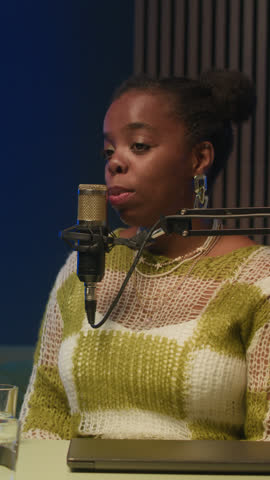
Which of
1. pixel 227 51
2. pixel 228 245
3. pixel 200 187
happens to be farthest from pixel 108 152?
pixel 227 51

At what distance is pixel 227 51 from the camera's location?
12.0 feet

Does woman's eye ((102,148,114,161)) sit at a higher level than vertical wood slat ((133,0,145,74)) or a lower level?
lower

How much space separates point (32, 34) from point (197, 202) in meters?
2.24

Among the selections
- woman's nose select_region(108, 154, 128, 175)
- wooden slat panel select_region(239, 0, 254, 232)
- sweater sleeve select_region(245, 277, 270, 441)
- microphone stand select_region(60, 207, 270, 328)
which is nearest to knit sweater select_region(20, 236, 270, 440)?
sweater sleeve select_region(245, 277, 270, 441)

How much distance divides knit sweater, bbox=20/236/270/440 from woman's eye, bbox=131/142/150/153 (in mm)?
260

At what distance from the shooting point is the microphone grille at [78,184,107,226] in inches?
53.1

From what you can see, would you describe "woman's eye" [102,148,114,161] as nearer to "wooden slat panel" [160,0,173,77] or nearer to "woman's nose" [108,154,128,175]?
"woman's nose" [108,154,128,175]

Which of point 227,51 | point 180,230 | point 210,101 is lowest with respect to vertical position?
point 180,230

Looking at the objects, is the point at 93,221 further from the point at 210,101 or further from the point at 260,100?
the point at 260,100

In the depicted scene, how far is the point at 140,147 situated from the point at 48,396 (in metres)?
0.59

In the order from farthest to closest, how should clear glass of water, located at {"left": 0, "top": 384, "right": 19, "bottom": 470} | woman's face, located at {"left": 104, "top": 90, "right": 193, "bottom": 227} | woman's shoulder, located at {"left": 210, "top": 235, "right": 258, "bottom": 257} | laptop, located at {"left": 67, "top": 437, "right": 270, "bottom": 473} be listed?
woman's shoulder, located at {"left": 210, "top": 235, "right": 258, "bottom": 257}
woman's face, located at {"left": 104, "top": 90, "right": 193, "bottom": 227}
laptop, located at {"left": 67, "top": 437, "right": 270, "bottom": 473}
clear glass of water, located at {"left": 0, "top": 384, "right": 19, "bottom": 470}

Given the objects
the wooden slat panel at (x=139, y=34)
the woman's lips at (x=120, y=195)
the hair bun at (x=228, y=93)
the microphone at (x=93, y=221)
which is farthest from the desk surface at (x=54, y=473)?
the wooden slat panel at (x=139, y=34)

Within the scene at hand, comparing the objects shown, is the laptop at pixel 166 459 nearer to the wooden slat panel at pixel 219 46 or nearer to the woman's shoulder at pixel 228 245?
the woman's shoulder at pixel 228 245

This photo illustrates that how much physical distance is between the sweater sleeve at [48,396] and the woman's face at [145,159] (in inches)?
13.2
